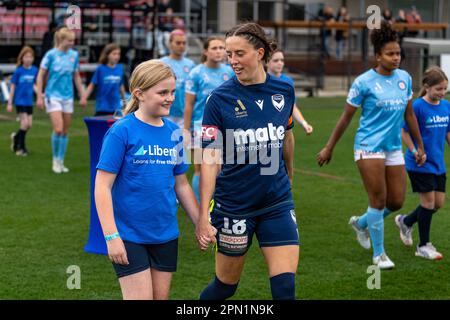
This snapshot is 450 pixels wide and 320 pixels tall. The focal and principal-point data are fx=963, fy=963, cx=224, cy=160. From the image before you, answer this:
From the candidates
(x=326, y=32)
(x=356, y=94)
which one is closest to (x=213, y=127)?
(x=356, y=94)

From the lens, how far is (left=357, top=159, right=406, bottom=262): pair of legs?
8.61 m

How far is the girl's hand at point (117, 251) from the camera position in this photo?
5.47 m

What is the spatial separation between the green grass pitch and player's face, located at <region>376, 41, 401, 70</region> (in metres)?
1.85

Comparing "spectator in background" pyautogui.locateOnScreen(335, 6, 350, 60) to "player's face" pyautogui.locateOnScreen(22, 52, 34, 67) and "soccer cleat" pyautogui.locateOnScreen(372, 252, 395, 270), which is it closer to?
"player's face" pyautogui.locateOnScreen(22, 52, 34, 67)

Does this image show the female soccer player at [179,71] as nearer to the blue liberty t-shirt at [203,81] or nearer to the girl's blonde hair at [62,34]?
the blue liberty t-shirt at [203,81]

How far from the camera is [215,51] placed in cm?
1084

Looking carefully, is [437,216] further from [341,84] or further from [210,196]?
[341,84]

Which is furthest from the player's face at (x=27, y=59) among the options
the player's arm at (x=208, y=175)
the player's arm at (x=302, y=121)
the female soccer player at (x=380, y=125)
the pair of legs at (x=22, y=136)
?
the player's arm at (x=208, y=175)

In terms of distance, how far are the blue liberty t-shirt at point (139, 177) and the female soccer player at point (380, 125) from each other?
10.1ft

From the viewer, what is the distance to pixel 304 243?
976cm

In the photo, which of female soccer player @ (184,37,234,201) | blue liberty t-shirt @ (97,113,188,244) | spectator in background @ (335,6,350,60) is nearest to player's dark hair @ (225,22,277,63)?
blue liberty t-shirt @ (97,113,188,244)

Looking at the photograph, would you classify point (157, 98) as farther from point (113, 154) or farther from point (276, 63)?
point (276, 63)

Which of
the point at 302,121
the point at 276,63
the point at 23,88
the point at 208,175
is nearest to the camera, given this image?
the point at 208,175

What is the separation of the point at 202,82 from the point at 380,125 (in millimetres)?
2832
